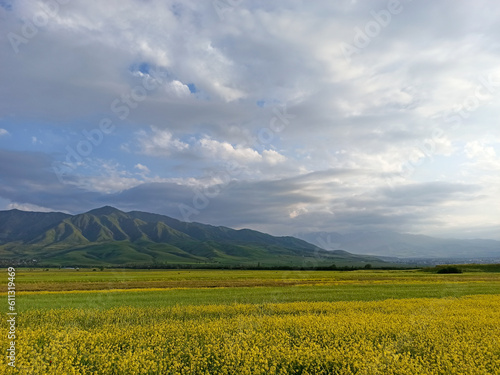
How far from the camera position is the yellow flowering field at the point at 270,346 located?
10227mm

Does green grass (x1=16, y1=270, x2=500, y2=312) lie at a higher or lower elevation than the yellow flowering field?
lower

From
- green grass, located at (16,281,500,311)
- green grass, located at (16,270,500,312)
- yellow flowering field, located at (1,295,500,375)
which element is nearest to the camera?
yellow flowering field, located at (1,295,500,375)

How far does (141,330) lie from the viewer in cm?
1547

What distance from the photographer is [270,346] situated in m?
12.2

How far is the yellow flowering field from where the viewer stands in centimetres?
1023

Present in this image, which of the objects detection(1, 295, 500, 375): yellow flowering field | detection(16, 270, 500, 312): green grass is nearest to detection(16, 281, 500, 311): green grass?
detection(16, 270, 500, 312): green grass

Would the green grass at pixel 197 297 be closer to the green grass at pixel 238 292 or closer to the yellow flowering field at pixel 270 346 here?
the green grass at pixel 238 292

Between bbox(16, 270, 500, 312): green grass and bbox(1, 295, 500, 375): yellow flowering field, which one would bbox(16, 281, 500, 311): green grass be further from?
bbox(1, 295, 500, 375): yellow flowering field

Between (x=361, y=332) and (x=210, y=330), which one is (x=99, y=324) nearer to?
(x=210, y=330)

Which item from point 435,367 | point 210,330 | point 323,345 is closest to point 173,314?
point 210,330

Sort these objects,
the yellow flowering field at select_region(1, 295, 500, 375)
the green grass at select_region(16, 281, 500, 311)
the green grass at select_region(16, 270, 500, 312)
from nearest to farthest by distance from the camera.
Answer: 1. the yellow flowering field at select_region(1, 295, 500, 375)
2. the green grass at select_region(16, 281, 500, 311)
3. the green grass at select_region(16, 270, 500, 312)

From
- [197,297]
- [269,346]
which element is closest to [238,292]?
[197,297]

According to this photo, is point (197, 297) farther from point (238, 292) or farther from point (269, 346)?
point (269, 346)

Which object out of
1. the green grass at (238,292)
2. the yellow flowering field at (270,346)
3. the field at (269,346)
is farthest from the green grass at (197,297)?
the yellow flowering field at (270,346)
